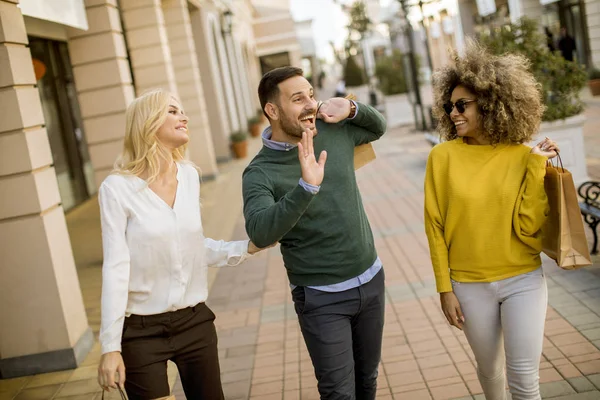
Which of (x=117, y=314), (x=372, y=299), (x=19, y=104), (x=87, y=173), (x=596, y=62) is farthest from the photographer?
(x=596, y=62)

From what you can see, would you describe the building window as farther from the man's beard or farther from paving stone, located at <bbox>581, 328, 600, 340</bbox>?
the man's beard

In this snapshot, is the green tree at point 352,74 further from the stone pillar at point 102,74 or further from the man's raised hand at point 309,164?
the man's raised hand at point 309,164

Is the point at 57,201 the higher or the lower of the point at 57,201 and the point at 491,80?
the lower

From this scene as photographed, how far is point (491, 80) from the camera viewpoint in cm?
282

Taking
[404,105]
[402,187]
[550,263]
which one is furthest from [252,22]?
[550,263]

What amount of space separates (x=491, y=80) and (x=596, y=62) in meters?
19.1

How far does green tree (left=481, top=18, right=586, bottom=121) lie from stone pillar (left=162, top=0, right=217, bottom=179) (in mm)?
8620

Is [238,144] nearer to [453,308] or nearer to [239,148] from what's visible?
[239,148]

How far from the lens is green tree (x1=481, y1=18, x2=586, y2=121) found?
749cm

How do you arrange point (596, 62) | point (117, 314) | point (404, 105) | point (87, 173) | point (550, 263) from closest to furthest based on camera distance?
point (117, 314) < point (550, 263) < point (87, 173) < point (596, 62) < point (404, 105)

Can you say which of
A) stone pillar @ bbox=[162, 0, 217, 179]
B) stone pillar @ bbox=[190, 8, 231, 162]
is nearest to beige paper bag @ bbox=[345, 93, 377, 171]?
stone pillar @ bbox=[162, 0, 217, 179]

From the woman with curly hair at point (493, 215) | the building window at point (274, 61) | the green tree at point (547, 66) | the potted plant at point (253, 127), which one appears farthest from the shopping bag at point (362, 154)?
the building window at point (274, 61)

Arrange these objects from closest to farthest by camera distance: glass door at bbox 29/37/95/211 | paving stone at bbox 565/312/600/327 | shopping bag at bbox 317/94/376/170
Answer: shopping bag at bbox 317/94/376/170
paving stone at bbox 565/312/600/327
glass door at bbox 29/37/95/211

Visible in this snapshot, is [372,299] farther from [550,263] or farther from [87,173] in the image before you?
[87,173]
